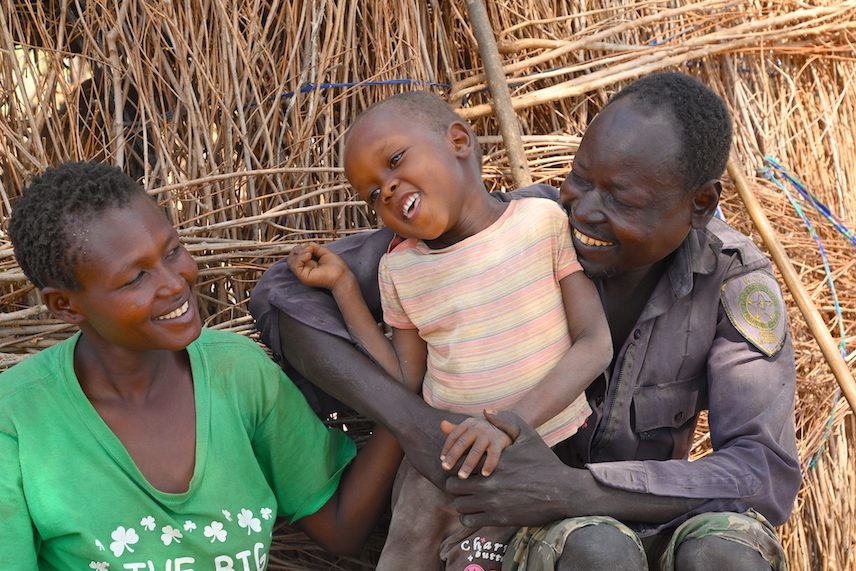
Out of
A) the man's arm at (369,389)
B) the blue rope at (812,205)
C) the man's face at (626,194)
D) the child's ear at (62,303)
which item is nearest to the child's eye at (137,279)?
the child's ear at (62,303)

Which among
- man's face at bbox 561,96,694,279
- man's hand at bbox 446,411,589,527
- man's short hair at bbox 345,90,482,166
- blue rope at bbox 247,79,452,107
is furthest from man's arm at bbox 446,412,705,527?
blue rope at bbox 247,79,452,107

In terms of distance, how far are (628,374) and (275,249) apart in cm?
91

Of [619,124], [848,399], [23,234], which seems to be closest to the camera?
[23,234]

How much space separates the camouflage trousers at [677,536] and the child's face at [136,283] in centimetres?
75

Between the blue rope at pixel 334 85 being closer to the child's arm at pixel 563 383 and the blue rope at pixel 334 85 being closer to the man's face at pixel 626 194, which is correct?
the man's face at pixel 626 194

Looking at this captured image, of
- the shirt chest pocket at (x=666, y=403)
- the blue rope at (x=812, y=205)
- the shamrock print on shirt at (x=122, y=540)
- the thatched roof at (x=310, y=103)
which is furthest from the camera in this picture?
the blue rope at (x=812, y=205)

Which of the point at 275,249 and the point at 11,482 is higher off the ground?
the point at 275,249

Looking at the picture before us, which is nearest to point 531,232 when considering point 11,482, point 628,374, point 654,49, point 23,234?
point 628,374

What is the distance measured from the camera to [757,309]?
182cm

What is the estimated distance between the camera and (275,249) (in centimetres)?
215

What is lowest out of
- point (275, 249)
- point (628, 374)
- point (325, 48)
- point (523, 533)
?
point (523, 533)

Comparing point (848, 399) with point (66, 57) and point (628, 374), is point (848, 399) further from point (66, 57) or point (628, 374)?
point (66, 57)

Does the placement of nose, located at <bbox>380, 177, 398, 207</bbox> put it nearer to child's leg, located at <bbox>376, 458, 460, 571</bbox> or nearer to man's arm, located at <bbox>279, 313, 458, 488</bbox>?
man's arm, located at <bbox>279, 313, 458, 488</bbox>

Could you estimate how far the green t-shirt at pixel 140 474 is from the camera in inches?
63.0
